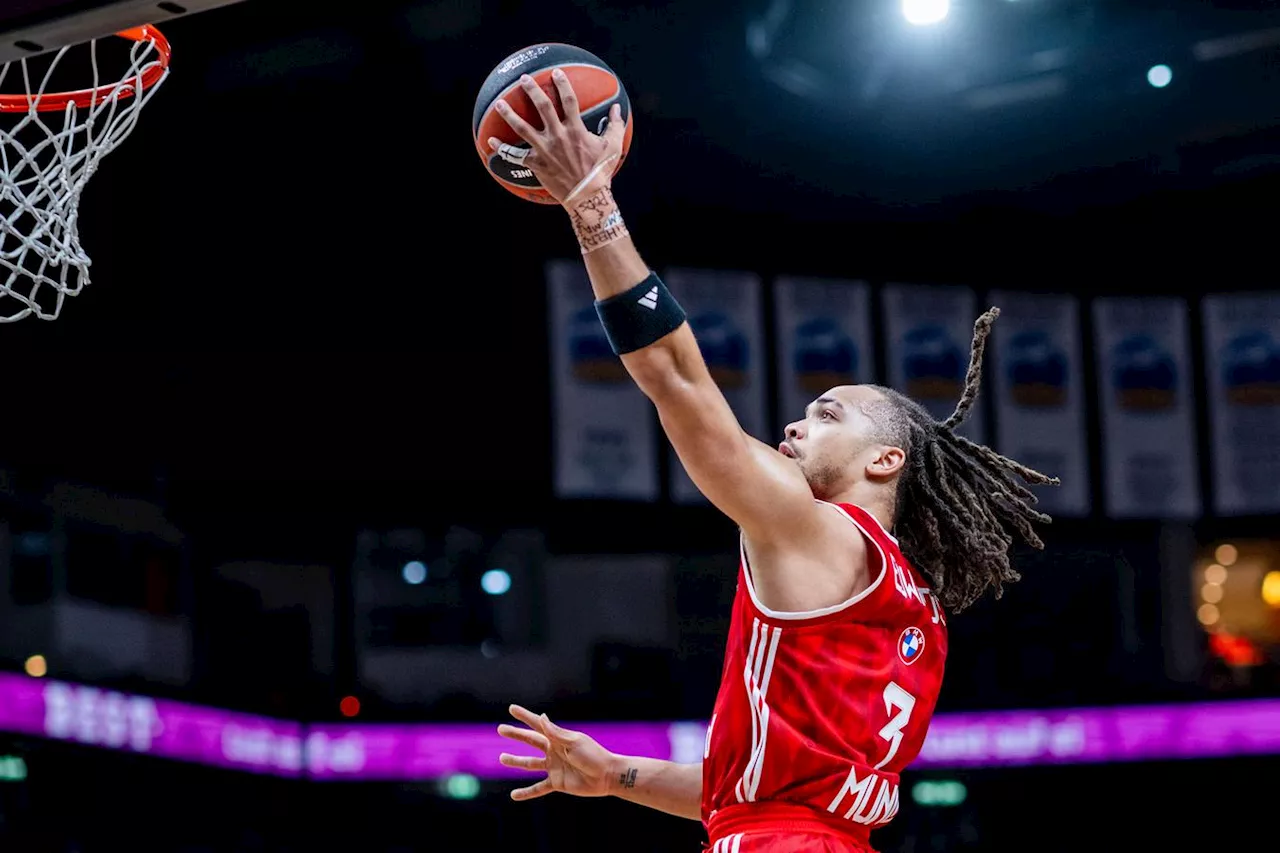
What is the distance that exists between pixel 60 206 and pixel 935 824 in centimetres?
1145

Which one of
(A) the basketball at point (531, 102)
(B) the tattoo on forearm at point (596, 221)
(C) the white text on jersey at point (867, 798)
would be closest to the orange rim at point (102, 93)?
(A) the basketball at point (531, 102)

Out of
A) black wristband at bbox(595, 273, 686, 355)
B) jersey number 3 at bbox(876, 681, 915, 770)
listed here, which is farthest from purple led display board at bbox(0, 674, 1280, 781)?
black wristband at bbox(595, 273, 686, 355)

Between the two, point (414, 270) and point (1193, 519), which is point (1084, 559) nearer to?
point (1193, 519)

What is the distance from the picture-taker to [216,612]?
13.6m

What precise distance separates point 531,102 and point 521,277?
36.1 feet

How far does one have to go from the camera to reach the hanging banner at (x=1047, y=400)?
12352 millimetres

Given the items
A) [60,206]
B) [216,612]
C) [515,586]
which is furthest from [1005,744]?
[60,206]

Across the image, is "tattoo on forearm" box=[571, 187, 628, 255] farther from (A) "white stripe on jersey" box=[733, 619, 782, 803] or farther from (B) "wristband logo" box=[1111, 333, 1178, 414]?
(B) "wristband logo" box=[1111, 333, 1178, 414]

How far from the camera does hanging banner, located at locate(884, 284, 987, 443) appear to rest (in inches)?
489

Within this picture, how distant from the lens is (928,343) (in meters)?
12.5

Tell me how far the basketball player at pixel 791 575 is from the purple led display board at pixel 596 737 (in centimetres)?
941

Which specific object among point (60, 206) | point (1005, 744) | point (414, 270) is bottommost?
point (1005, 744)

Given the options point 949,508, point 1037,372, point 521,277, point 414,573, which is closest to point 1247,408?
point 1037,372

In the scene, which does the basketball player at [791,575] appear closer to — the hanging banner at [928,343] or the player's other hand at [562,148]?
the player's other hand at [562,148]
